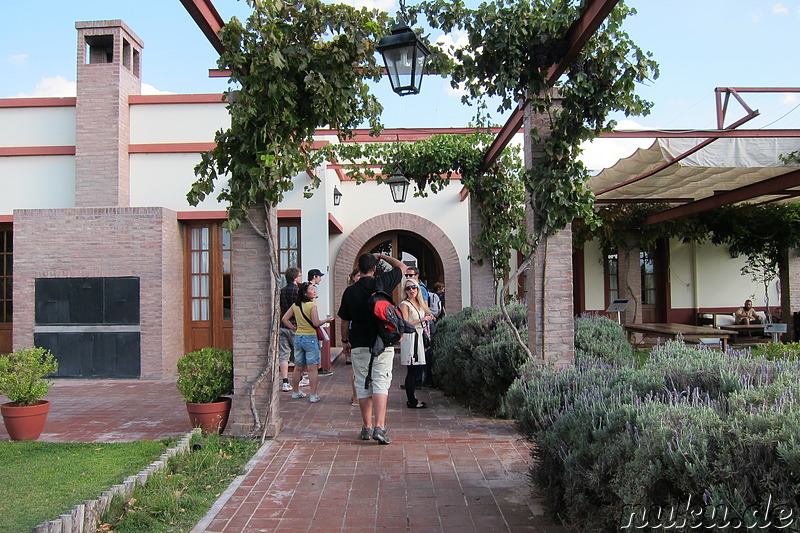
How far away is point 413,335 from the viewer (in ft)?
22.9

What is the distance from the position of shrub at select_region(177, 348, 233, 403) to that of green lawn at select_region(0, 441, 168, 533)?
0.50m

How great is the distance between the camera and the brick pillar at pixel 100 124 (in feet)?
34.7

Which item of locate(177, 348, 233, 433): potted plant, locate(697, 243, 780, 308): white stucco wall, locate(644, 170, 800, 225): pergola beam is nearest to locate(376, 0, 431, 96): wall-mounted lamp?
locate(177, 348, 233, 433): potted plant

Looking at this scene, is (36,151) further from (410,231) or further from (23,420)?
(410,231)

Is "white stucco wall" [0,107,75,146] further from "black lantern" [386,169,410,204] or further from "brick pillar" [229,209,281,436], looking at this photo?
"brick pillar" [229,209,281,436]

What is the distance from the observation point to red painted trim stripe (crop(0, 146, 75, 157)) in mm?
10742

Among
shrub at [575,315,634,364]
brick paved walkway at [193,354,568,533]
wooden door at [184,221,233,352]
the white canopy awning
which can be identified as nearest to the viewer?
brick paved walkway at [193,354,568,533]

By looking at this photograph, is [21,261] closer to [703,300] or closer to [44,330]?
[44,330]

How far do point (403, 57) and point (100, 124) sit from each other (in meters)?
7.60

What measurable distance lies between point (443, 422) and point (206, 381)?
7.89 ft

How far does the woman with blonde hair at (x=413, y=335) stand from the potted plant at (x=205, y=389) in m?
2.03

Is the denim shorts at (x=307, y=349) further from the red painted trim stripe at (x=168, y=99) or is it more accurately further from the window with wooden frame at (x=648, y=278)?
the window with wooden frame at (x=648, y=278)

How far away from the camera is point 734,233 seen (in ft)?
47.6

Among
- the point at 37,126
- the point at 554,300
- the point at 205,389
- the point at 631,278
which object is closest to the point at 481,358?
the point at 554,300
